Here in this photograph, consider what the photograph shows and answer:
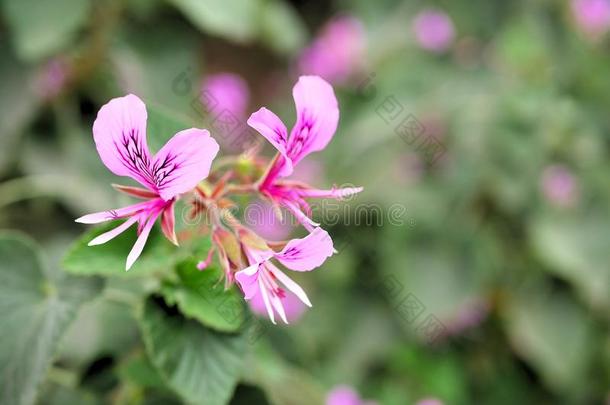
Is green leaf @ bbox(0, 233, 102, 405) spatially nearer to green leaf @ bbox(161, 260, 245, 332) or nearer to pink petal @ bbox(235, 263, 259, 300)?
green leaf @ bbox(161, 260, 245, 332)

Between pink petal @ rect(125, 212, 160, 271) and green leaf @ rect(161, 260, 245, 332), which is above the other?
pink petal @ rect(125, 212, 160, 271)

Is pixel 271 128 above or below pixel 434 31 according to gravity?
above

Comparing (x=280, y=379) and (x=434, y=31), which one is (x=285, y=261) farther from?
(x=434, y=31)

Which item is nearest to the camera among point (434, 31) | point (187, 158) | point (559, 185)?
point (187, 158)

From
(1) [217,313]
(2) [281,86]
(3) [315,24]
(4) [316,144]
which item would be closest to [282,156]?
(4) [316,144]

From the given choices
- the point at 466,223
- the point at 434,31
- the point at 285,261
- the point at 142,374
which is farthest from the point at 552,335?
the point at 285,261

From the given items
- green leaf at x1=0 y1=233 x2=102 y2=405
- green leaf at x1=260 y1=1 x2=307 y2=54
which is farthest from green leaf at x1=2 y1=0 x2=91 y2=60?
green leaf at x1=0 y1=233 x2=102 y2=405

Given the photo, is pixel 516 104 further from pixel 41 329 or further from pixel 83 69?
pixel 41 329
